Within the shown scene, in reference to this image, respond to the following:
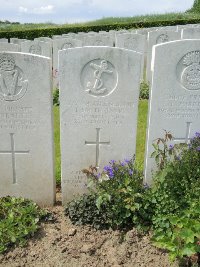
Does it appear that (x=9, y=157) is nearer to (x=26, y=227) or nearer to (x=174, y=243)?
(x=26, y=227)

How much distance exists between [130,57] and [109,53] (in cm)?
22

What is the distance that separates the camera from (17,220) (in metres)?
3.56

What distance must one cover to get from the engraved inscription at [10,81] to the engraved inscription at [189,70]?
1606 millimetres

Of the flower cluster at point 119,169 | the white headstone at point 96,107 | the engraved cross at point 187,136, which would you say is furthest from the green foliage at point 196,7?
the flower cluster at point 119,169

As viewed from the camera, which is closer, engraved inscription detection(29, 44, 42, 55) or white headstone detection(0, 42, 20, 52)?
white headstone detection(0, 42, 20, 52)

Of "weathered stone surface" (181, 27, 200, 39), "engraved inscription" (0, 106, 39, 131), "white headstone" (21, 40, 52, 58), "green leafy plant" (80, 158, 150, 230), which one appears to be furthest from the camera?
"weathered stone surface" (181, 27, 200, 39)

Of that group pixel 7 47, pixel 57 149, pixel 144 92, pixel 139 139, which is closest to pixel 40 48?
pixel 7 47

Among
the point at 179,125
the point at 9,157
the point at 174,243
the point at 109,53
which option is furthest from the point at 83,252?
the point at 109,53

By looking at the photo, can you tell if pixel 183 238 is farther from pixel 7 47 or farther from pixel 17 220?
pixel 7 47

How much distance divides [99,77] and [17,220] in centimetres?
165

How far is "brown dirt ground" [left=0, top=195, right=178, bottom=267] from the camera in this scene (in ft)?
10.8

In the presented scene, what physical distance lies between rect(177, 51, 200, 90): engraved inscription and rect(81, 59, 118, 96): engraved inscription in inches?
26.7

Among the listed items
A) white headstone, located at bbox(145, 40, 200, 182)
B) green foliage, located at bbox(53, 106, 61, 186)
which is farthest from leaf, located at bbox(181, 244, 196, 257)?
green foliage, located at bbox(53, 106, 61, 186)

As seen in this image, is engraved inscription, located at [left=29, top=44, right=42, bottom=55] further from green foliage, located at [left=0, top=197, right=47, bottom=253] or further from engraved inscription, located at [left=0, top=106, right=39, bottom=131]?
green foliage, located at [left=0, top=197, right=47, bottom=253]
